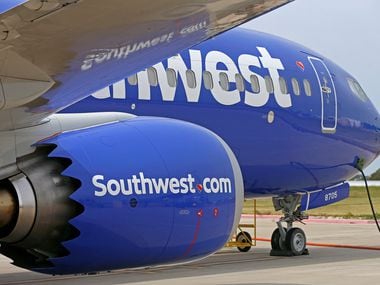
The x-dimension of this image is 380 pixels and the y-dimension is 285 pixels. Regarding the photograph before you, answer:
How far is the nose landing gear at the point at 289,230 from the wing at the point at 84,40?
369 inches

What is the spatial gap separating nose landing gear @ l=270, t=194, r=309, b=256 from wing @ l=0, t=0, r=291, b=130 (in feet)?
30.8

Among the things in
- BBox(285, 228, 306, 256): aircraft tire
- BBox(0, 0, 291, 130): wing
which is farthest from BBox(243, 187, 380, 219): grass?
BBox(0, 0, 291, 130): wing

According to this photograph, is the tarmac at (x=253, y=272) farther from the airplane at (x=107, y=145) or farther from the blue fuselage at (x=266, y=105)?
the airplane at (x=107, y=145)

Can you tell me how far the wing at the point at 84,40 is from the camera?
441cm

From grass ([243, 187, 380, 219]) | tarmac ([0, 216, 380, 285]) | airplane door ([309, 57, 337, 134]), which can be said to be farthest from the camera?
grass ([243, 187, 380, 219])

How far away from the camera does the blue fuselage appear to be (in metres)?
10.6

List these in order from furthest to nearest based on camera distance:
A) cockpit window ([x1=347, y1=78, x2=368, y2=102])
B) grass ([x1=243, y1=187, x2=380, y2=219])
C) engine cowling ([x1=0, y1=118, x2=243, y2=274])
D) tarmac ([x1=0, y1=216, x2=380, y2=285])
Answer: grass ([x1=243, y1=187, x2=380, y2=219]) → cockpit window ([x1=347, y1=78, x2=368, y2=102]) → tarmac ([x1=0, y1=216, x2=380, y2=285]) → engine cowling ([x1=0, y1=118, x2=243, y2=274])

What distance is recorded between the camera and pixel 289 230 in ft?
49.2

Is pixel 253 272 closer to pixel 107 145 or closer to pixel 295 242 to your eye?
pixel 295 242

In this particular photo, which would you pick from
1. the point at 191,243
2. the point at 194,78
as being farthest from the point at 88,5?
the point at 194,78

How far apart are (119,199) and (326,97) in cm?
815

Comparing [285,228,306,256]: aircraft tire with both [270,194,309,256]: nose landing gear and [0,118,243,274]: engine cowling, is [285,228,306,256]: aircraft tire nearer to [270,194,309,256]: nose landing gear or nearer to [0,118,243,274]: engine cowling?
[270,194,309,256]: nose landing gear

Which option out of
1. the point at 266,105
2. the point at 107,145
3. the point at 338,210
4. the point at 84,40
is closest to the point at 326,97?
the point at 266,105

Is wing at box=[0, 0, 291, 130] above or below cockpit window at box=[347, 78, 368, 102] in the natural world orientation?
below
